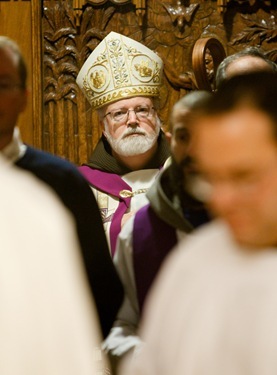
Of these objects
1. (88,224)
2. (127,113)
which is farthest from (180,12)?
(88,224)

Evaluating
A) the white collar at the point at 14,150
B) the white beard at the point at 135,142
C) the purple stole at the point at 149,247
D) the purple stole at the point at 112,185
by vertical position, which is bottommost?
the purple stole at the point at 112,185

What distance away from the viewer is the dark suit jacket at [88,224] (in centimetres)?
285

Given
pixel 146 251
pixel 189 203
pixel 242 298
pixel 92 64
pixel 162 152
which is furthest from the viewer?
pixel 92 64

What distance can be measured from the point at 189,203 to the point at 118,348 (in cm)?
43

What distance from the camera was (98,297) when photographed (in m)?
2.86

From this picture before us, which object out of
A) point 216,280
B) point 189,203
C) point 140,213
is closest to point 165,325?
point 216,280

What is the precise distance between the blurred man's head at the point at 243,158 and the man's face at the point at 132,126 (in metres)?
2.69

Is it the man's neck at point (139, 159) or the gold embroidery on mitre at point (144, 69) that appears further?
the gold embroidery on mitre at point (144, 69)

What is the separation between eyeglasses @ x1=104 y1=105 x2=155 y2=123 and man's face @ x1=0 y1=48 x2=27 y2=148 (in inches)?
78.2

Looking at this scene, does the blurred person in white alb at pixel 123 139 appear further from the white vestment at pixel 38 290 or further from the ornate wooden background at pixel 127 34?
the white vestment at pixel 38 290

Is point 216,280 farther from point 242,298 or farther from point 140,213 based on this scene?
point 140,213

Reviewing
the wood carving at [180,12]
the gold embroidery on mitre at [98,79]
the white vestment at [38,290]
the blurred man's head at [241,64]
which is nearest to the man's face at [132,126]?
the gold embroidery on mitre at [98,79]

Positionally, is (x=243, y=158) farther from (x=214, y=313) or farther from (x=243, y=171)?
(x=214, y=313)

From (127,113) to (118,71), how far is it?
1.54 feet
